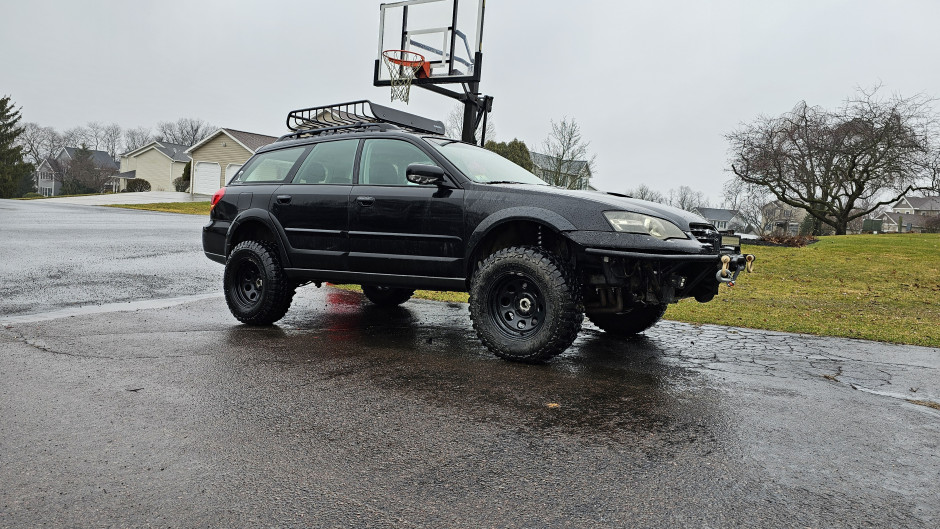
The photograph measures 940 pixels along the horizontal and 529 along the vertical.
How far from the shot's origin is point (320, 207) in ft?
20.7

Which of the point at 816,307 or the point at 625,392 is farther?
the point at 816,307

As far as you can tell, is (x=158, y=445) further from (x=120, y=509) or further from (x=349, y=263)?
(x=349, y=263)

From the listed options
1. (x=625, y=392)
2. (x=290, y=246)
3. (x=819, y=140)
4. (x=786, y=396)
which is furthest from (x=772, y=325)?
(x=819, y=140)

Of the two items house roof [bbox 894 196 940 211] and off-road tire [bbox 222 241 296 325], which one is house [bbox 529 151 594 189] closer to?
off-road tire [bbox 222 241 296 325]

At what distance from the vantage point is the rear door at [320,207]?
20.4ft

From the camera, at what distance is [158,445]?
3166mm

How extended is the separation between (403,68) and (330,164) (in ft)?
30.6

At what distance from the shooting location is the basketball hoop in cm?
1498

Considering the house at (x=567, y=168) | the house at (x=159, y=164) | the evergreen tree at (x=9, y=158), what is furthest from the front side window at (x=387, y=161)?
the evergreen tree at (x=9, y=158)

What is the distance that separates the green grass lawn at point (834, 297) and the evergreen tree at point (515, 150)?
20985 millimetres

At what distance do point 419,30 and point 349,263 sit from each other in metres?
10.7

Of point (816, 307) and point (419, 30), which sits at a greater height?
point (419, 30)

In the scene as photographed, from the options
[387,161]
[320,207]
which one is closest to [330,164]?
[320,207]

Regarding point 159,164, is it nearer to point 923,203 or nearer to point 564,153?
point 564,153
